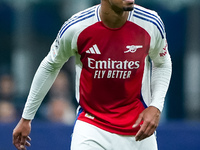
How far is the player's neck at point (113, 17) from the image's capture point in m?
4.59

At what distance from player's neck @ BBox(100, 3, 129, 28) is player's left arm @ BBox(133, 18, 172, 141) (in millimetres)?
267

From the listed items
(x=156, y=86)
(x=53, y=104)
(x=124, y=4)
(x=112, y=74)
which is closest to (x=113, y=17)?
(x=124, y=4)

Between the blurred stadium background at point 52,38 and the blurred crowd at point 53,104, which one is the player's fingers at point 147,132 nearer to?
the blurred crowd at point 53,104

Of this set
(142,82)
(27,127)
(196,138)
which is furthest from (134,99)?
(196,138)

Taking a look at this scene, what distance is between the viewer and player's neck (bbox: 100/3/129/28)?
4.59m

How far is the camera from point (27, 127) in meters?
4.92

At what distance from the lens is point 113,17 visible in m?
4.61

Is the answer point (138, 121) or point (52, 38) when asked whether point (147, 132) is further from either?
point (52, 38)

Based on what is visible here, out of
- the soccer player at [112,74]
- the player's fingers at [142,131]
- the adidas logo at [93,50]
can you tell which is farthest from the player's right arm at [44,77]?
the player's fingers at [142,131]

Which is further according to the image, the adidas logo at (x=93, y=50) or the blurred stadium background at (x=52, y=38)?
the blurred stadium background at (x=52, y=38)

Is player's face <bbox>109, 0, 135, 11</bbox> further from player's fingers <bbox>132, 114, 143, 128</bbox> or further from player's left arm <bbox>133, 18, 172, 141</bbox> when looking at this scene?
player's fingers <bbox>132, 114, 143, 128</bbox>

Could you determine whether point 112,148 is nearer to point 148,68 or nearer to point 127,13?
point 148,68

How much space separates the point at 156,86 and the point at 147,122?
432mm

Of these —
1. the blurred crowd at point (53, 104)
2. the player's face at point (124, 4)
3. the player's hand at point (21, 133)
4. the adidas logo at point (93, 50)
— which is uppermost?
the player's face at point (124, 4)
